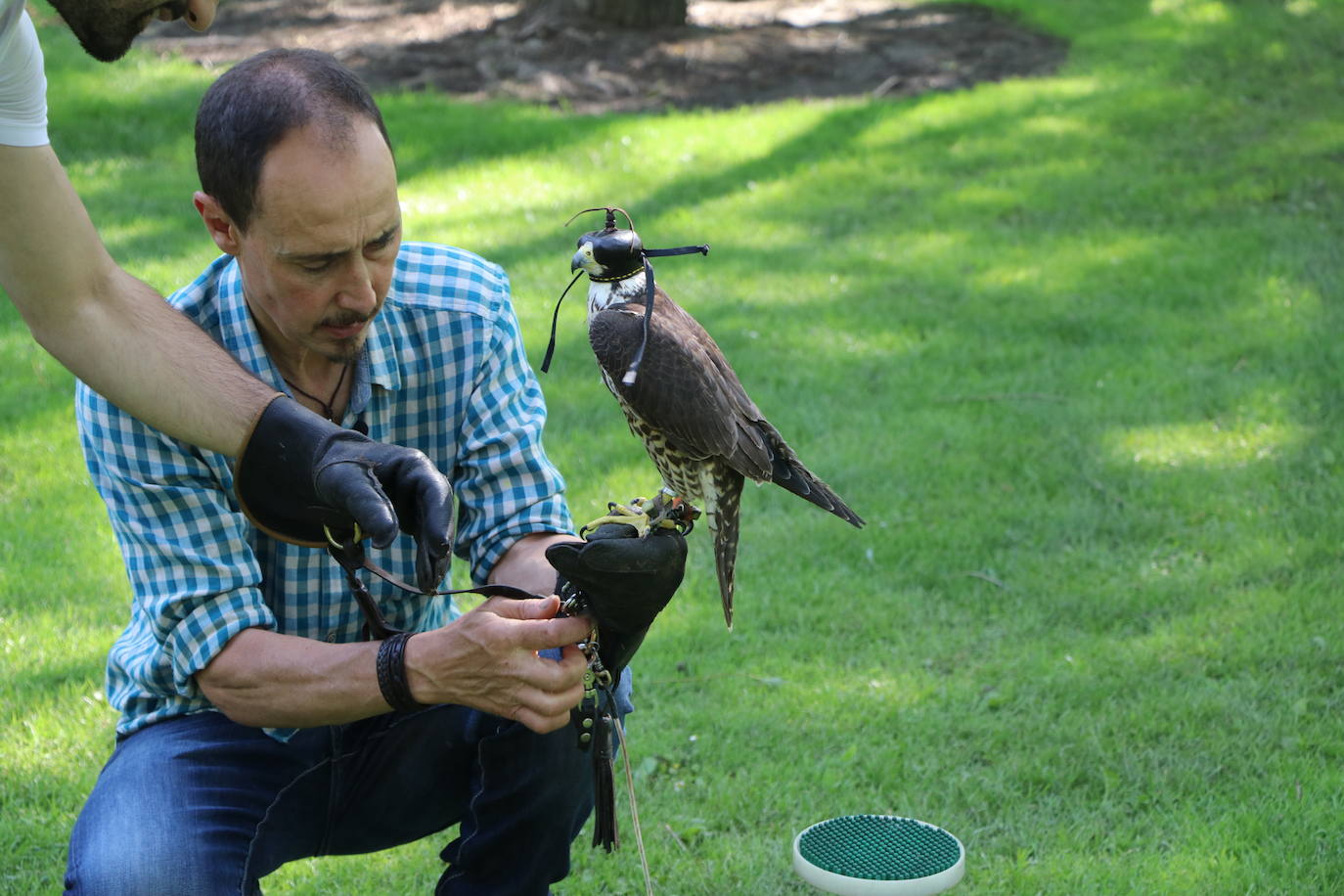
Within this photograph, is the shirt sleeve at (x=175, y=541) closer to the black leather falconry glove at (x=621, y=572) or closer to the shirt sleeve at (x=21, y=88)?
the shirt sleeve at (x=21, y=88)

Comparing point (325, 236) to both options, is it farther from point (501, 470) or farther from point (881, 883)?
point (881, 883)

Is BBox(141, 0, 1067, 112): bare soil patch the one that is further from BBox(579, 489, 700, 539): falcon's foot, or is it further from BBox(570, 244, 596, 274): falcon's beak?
BBox(570, 244, 596, 274): falcon's beak

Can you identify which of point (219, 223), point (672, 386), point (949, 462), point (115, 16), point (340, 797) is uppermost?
point (115, 16)

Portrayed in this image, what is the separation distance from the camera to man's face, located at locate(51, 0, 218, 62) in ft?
7.30

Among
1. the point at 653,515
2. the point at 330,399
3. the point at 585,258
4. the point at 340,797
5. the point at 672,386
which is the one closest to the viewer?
the point at 585,258

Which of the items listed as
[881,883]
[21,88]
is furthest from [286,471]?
[881,883]

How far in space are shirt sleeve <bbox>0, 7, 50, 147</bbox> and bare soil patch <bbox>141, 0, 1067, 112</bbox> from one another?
615cm

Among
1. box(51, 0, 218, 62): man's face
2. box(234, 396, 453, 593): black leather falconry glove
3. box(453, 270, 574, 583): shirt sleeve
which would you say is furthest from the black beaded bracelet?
box(51, 0, 218, 62): man's face

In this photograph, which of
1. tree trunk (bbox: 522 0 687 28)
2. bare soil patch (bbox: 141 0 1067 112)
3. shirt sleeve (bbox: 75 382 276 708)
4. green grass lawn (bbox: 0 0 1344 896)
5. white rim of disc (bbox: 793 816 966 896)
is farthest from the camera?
tree trunk (bbox: 522 0 687 28)

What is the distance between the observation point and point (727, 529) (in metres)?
2.54

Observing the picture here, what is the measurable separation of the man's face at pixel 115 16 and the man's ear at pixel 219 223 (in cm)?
28

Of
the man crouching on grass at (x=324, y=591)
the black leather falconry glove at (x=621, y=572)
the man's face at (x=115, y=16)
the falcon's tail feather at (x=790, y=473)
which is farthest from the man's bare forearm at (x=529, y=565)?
the man's face at (x=115, y=16)

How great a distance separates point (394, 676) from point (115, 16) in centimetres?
120

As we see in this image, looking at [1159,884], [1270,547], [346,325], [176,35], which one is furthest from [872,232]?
[176,35]
